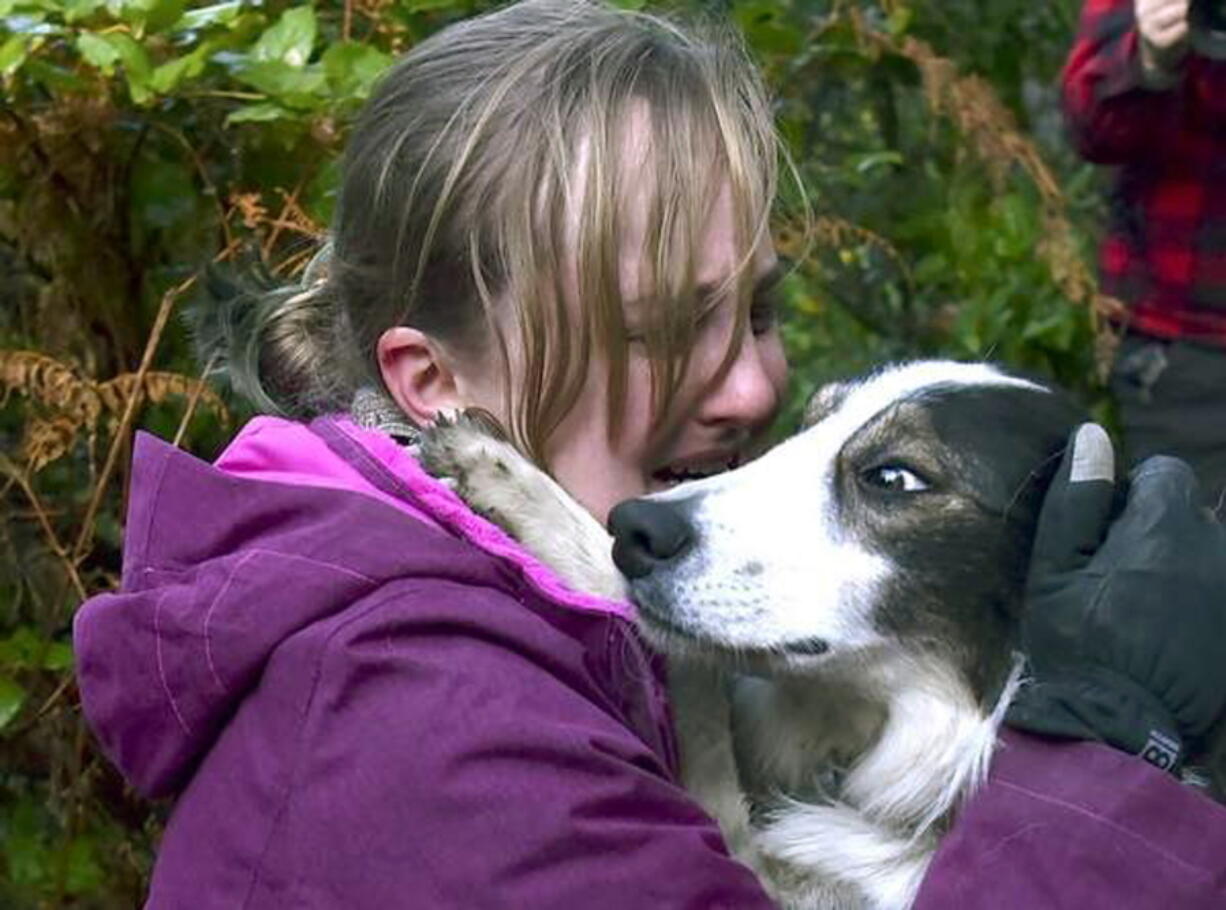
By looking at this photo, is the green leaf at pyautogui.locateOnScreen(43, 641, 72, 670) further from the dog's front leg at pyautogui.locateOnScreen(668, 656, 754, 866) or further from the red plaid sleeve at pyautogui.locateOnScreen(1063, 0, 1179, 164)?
the red plaid sleeve at pyautogui.locateOnScreen(1063, 0, 1179, 164)

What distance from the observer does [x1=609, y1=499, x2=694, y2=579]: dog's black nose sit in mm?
2576

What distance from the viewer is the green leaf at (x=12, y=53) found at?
10.0ft

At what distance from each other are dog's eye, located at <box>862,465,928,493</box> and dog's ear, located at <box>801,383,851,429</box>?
0.55 feet

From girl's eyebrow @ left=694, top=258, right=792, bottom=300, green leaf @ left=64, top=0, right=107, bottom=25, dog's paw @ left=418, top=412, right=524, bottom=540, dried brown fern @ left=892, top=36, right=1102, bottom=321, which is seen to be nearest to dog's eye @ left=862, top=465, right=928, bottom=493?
girl's eyebrow @ left=694, top=258, right=792, bottom=300

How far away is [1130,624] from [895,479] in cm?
49

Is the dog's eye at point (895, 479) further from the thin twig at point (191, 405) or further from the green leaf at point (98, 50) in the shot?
the green leaf at point (98, 50)

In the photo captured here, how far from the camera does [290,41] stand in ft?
10.8

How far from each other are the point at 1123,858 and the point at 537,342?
2.59 ft

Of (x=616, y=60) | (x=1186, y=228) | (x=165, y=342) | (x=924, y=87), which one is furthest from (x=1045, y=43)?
(x=616, y=60)

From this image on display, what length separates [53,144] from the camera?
337cm

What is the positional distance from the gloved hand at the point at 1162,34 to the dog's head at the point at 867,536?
1.32 meters

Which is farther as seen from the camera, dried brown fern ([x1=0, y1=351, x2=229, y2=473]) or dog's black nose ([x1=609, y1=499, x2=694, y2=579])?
dried brown fern ([x1=0, y1=351, x2=229, y2=473])

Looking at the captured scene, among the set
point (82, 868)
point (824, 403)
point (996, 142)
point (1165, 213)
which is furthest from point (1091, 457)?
point (996, 142)

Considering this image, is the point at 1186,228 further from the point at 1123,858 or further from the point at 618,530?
the point at 1123,858
